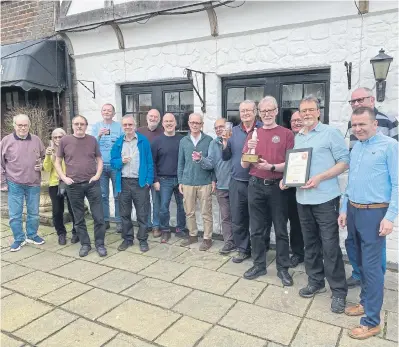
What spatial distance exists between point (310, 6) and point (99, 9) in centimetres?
312

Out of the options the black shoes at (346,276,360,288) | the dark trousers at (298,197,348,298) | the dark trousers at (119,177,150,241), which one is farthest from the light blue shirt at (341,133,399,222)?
the dark trousers at (119,177,150,241)

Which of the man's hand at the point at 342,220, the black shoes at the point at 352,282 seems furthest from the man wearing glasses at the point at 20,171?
the black shoes at the point at 352,282

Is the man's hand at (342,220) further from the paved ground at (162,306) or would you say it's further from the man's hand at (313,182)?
the paved ground at (162,306)

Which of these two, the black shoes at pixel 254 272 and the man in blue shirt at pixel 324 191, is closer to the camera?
the man in blue shirt at pixel 324 191

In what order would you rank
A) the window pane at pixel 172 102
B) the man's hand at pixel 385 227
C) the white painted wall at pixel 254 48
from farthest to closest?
the window pane at pixel 172 102 → the white painted wall at pixel 254 48 → the man's hand at pixel 385 227

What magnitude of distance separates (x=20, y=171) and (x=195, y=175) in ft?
7.38

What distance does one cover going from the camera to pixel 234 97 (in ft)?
16.1

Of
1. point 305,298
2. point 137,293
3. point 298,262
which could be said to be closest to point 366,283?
point 305,298

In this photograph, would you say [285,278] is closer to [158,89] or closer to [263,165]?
[263,165]

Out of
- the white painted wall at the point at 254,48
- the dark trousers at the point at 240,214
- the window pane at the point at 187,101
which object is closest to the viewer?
the white painted wall at the point at 254,48

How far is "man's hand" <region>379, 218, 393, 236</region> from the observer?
8.30ft

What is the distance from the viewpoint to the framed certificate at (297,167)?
3006mm

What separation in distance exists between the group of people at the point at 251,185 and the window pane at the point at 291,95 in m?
0.42

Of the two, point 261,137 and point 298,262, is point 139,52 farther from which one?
point 298,262
